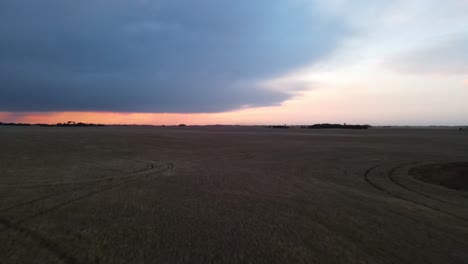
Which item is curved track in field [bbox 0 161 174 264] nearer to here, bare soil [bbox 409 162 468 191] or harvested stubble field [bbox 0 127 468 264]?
harvested stubble field [bbox 0 127 468 264]

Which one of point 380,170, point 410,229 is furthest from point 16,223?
point 380,170

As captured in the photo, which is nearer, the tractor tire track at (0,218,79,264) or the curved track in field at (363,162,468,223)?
the tractor tire track at (0,218,79,264)

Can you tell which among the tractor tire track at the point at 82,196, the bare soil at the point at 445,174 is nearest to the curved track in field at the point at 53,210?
the tractor tire track at the point at 82,196

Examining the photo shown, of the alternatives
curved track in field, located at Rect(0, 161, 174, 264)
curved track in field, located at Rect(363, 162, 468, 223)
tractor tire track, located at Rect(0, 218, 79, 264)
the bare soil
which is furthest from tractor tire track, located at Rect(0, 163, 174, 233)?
the bare soil

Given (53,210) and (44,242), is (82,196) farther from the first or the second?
(44,242)

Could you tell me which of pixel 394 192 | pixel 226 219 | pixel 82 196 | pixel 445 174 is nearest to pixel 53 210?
pixel 82 196

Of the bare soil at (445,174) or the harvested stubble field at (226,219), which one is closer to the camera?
the harvested stubble field at (226,219)

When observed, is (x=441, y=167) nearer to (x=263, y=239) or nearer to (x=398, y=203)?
(x=398, y=203)

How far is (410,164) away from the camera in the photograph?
11422mm

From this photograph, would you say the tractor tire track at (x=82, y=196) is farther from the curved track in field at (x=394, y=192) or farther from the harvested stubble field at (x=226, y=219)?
the curved track in field at (x=394, y=192)

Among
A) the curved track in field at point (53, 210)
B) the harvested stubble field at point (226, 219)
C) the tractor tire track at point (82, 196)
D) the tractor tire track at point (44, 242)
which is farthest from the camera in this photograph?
the tractor tire track at point (82, 196)

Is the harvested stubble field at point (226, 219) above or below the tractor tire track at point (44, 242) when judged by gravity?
below

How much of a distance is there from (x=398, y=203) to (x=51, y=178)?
30.6 ft

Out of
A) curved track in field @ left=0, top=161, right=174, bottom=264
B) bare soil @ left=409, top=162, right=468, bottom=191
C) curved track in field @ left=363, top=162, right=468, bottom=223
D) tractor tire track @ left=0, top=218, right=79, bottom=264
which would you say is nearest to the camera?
tractor tire track @ left=0, top=218, right=79, bottom=264
